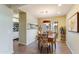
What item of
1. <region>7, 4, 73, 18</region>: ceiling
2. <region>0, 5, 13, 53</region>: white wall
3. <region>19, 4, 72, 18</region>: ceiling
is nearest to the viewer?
<region>0, 5, 13, 53</region>: white wall

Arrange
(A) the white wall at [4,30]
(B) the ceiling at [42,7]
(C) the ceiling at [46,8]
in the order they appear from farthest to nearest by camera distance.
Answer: (C) the ceiling at [46,8] → (B) the ceiling at [42,7] → (A) the white wall at [4,30]

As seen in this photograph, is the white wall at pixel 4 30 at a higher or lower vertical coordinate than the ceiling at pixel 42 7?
lower

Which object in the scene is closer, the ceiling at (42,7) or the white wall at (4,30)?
the white wall at (4,30)

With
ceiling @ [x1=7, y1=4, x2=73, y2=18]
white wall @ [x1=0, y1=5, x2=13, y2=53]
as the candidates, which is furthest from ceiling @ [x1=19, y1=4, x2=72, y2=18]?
white wall @ [x1=0, y1=5, x2=13, y2=53]

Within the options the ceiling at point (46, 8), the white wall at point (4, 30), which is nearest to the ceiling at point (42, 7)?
the ceiling at point (46, 8)

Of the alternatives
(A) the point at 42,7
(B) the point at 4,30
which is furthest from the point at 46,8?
(B) the point at 4,30

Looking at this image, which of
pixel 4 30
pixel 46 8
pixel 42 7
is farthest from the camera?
pixel 46 8

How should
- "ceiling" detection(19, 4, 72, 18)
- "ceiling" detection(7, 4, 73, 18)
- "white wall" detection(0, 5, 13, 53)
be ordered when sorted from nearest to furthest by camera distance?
"white wall" detection(0, 5, 13, 53) → "ceiling" detection(7, 4, 73, 18) → "ceiling" detection(19, 4, 72, 18)

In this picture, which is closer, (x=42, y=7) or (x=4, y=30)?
(x=4, y=30)

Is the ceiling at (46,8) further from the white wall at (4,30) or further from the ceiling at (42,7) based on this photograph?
the white wall at (4,30)

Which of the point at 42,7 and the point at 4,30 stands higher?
the point at 42,7

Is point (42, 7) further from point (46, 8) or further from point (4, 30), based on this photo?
point (4, 30)

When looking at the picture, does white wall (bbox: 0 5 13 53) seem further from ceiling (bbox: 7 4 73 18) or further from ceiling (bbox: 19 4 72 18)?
ceiling (bbox: 19 4 72 18)
